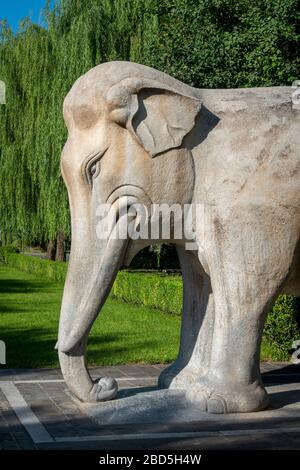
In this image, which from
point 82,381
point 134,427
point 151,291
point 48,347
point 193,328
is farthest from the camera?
point 151,291

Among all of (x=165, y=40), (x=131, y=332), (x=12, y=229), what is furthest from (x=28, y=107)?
(x=131, y=332)

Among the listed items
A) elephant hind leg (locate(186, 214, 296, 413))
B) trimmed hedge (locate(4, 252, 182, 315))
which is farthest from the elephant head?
trimmed hedge (locate(4, 252, 182, 315))

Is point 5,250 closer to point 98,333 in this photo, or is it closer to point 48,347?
point 98,333

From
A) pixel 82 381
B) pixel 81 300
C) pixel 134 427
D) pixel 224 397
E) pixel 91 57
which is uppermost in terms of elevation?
pixel 91 57

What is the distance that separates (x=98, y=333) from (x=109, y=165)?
6.92 metres

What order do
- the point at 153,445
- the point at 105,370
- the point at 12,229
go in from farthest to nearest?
1. the point at 12,229
2. the point at 105,370
3. the point at 153,445

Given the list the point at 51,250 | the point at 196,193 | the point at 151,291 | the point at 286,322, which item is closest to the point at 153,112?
the point at 196,193

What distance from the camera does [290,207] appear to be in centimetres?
547

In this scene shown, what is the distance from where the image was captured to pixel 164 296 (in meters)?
15.3

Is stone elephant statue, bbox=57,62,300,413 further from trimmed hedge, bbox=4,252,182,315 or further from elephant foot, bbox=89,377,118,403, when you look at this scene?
trimmed hedge, bbox=4,252,182,315

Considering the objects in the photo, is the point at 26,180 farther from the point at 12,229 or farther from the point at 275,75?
the point at 275,75

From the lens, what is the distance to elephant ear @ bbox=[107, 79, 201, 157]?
5.36m

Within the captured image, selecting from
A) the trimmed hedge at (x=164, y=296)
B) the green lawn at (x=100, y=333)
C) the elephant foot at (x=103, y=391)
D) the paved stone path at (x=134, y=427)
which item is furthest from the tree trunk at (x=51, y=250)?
the elephant foot at (x=103, y=391)

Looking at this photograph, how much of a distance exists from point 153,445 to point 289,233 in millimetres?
1828
